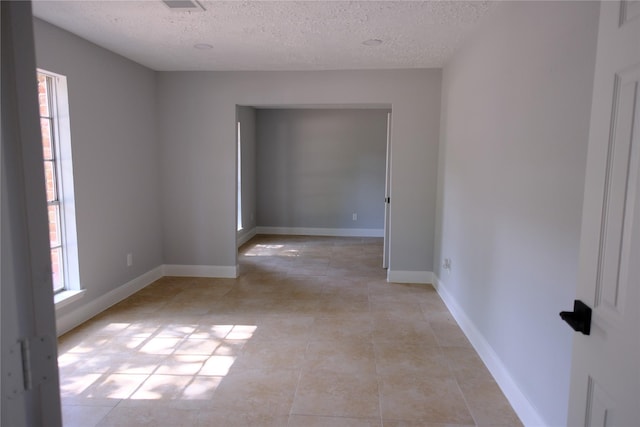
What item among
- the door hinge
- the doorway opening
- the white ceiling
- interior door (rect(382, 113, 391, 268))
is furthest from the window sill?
the doorway opening

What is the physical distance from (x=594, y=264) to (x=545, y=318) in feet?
3.22

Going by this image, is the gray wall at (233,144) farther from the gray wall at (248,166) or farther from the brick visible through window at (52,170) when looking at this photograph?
the gray wall at (248,166)

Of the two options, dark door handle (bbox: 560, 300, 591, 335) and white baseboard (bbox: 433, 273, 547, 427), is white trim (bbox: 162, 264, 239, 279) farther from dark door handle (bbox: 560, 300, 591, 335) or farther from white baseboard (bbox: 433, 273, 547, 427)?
dark door handle (bbox: 560, 300, 591, 335)

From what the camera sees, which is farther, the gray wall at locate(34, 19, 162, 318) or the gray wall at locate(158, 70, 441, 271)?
the gray wall at locate(158, 70, 441, 271)

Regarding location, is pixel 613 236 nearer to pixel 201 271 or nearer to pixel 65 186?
pixel 65 186

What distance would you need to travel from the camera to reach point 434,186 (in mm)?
4508

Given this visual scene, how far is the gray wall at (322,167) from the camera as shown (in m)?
7.43

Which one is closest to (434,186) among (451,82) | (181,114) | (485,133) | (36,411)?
(451,82)

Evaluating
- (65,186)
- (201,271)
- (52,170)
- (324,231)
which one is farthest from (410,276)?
(52,170)

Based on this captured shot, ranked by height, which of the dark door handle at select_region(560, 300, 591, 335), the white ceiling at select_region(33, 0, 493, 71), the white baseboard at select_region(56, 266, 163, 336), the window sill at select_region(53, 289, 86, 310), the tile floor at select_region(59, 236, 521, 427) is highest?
the white ceiling at select_region(33, 0, 493, 71)

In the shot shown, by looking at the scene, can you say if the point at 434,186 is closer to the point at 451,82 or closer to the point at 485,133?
the point at 451,82

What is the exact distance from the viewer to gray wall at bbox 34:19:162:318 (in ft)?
10.8

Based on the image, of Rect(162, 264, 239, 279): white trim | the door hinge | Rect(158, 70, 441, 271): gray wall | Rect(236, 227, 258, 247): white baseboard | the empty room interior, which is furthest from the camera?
Rect(236, 227, 258, 247): white baseboard

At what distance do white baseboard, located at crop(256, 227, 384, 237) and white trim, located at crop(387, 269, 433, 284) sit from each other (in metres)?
2.91
